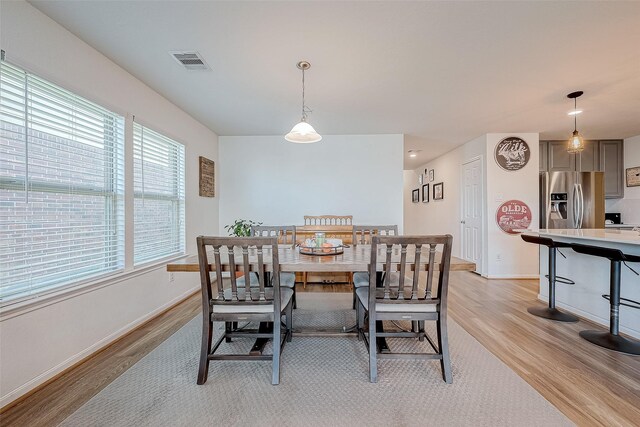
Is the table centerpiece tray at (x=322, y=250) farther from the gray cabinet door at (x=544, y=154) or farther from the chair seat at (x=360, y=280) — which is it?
the gray cabinet door at (x=544, y=154)

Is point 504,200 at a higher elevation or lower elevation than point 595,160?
lower

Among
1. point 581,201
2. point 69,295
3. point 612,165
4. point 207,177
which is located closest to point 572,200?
point 581,201

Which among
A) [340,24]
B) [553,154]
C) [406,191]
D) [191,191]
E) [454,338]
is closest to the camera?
[340,24]

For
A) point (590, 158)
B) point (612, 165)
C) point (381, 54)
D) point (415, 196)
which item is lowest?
point (415, 196)

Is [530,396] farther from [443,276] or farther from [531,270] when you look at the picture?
[531,270]

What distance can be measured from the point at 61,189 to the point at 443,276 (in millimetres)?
2660

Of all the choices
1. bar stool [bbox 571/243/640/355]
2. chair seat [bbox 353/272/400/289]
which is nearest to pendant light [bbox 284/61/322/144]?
chair seat [bbox 353/272/400/289]

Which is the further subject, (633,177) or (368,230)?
(633,177)

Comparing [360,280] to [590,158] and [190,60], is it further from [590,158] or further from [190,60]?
[590,158]

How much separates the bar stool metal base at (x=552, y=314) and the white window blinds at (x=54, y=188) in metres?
4.14

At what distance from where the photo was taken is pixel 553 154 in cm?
452

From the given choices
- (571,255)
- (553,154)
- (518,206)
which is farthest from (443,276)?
(553,154)

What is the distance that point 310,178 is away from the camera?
4.53m

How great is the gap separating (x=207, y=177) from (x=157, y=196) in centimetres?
124
